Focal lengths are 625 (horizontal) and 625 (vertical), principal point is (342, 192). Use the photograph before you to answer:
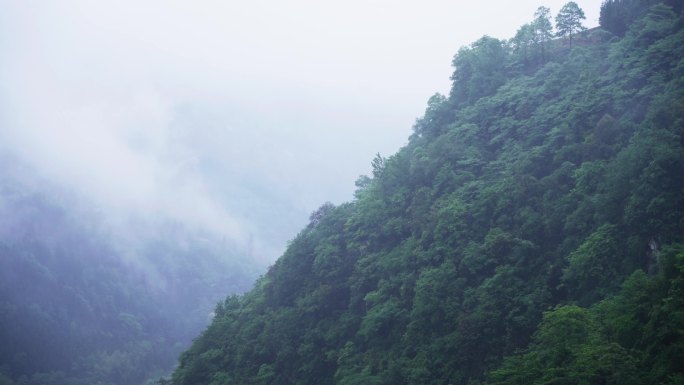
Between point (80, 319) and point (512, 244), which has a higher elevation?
point (80, 319)

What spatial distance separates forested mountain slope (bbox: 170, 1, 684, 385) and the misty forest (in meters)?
0.11

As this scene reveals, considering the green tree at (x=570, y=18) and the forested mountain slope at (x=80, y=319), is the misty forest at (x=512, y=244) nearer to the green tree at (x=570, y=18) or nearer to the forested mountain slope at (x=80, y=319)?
the green tree at (x=570, y=18)

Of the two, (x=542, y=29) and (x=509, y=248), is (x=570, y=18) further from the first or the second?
(x=509, y=248)

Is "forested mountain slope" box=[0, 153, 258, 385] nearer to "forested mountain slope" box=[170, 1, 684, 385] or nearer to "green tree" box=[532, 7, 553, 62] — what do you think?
"forested mountain slope" box=[170, 1, 684, 385]

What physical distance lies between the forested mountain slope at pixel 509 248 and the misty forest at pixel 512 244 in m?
0.11

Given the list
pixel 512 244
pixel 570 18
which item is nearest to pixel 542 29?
pixel 570 18

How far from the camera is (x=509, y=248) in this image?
36031 mm

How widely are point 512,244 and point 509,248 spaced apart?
29 cm

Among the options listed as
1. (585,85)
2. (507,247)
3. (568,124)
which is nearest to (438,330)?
(507,247)

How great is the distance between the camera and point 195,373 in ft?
165

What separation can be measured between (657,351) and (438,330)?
1426 cm

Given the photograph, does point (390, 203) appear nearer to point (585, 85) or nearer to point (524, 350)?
point (585, 85)

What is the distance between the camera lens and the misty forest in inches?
1063

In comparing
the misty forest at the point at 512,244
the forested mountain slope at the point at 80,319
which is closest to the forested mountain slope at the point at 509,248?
the misty forest at the point at 512,244
